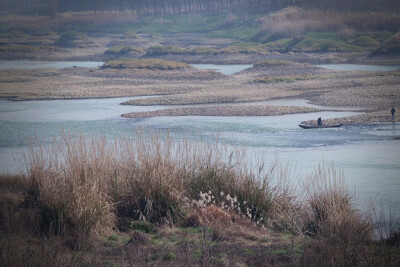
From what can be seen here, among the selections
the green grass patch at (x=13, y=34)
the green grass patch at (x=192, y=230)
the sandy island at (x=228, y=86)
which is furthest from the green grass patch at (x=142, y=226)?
the green grass patch at (x=13, y=34)

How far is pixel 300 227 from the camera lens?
7980 millimetres

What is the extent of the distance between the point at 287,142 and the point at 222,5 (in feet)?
181

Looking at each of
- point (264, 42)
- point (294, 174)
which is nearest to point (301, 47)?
point (264, 42)

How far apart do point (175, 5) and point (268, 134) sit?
55.4m

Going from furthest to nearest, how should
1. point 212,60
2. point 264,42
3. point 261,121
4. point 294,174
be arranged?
point 264,42 < point 212,60 < point 261,121 < point 294,174

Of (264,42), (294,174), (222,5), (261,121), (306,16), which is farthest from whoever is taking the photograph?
(222,5)

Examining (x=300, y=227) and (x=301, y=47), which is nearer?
(x=300, y=227)

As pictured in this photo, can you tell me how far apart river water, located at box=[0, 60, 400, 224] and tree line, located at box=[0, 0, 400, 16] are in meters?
8.44

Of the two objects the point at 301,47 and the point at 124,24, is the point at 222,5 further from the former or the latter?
the point at 301,47

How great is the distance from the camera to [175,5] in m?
71.4

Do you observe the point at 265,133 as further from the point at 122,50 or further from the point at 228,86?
the point at 122,50

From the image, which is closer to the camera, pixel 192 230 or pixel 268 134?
pixel 192 230

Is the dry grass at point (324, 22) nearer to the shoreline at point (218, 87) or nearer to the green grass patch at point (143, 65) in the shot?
the shoreline at point (218, 87)

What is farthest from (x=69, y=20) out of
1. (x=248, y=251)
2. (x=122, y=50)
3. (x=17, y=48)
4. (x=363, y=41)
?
(x=248, y=251)
